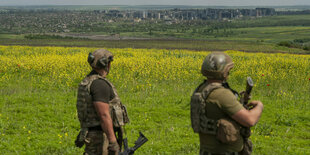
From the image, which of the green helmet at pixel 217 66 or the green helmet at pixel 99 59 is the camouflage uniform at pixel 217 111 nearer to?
the green helmet at pixel 217 66

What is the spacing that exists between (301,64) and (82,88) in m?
23.0

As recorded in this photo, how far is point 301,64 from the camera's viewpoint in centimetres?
2417

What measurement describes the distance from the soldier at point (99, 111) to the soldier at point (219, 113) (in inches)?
43.1

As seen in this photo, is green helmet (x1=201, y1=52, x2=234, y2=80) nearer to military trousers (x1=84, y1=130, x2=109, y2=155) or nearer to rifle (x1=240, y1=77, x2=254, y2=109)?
rifle (x1=240, y1=77, x2=254, y2=109)

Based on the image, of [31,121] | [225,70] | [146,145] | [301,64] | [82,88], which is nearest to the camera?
[225,70]

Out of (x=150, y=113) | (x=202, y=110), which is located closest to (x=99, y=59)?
(x=202, y=110)

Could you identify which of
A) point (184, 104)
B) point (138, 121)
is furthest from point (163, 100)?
point (138, 121)

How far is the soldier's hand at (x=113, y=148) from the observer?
4.29 metres

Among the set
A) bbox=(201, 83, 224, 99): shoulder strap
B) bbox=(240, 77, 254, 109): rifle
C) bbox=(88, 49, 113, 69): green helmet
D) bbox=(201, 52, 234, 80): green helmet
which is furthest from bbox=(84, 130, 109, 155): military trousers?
bbox=(240, 77, 254, 109): rifle

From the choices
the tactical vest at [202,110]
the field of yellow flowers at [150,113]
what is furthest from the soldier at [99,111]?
the field of yellow flowers at [150,113]

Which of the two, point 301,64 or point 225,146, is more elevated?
point 225,146

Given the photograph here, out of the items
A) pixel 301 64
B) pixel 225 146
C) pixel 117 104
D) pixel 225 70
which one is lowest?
pixel 301 64

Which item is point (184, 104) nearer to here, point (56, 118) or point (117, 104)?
point (56, 118)

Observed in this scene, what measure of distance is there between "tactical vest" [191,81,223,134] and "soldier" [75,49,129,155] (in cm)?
109
